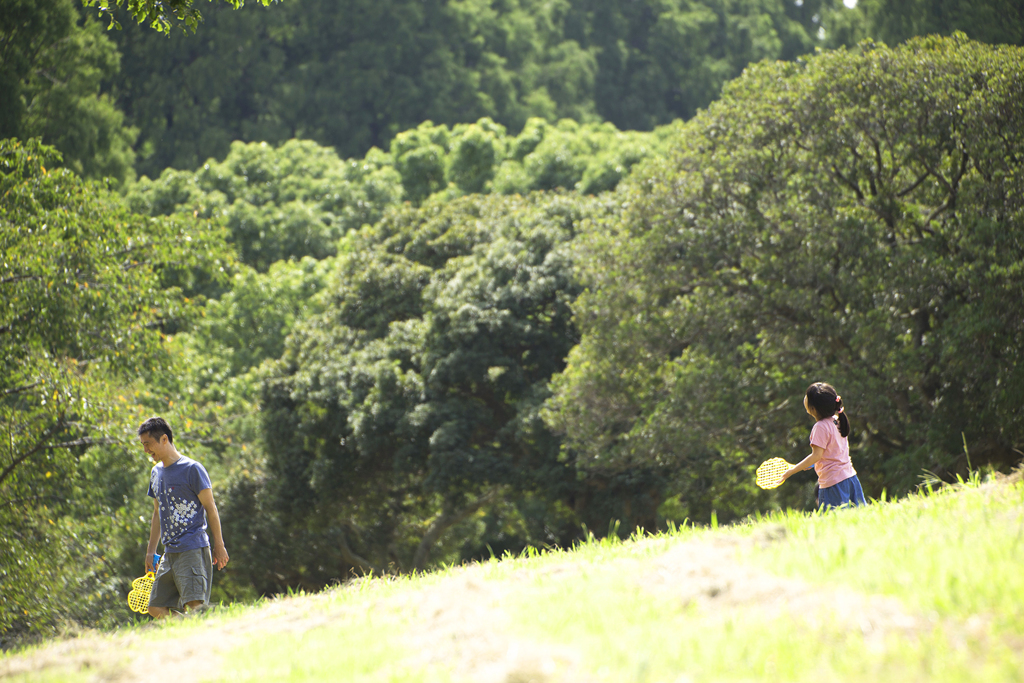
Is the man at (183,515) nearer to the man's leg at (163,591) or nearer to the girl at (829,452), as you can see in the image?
the man's leg at (163,591)

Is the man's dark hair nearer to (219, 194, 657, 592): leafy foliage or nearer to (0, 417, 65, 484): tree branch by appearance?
(0, 417, 65, 484): tree branch

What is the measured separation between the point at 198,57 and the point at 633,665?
57395 mm

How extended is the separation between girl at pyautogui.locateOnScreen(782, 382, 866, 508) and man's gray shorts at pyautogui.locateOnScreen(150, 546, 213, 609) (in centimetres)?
427

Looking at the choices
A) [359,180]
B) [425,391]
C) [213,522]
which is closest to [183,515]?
[213,522]

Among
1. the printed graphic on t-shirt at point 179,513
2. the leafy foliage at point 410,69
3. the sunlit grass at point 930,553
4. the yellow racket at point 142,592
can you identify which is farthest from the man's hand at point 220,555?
the leafy foliage at point 410,69

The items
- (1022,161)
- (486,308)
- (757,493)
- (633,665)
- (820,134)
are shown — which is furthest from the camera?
(486,308)

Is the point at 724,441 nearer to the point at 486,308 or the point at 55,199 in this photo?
the point at 486,308

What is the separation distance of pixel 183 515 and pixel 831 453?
15.7 feet

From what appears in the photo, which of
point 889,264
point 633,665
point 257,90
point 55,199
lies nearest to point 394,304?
point 55,199

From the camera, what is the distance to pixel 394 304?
22422mm

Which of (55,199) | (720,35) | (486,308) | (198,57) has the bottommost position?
(486,308)

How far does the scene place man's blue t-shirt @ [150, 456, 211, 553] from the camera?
6.14 metres

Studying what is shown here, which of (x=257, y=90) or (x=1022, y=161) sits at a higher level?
(x=257, y=90)

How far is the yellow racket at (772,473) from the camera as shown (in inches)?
244
